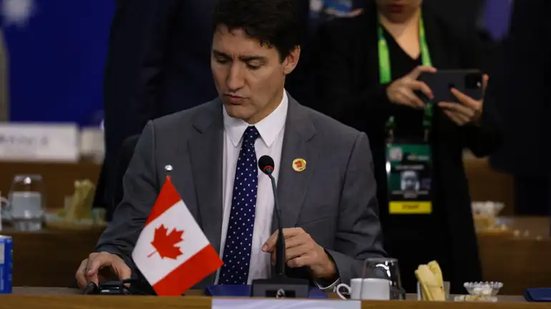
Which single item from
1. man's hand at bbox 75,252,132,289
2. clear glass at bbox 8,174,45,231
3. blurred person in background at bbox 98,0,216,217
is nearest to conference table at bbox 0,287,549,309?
man's hand at bbox 75,252,132,289

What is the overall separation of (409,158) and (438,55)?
0.37 meters

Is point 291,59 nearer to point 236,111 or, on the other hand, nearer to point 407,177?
point 236,111

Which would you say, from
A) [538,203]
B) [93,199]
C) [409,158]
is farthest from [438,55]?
[538,203]

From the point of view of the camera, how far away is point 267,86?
13.5 feet

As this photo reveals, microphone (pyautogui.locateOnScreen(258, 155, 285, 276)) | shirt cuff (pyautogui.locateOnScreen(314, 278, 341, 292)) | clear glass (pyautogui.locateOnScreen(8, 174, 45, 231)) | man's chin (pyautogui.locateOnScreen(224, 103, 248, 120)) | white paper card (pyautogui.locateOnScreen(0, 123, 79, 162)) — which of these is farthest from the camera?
white paper card (pyautogui.locateOnScreen(0, 123, 79, 162))

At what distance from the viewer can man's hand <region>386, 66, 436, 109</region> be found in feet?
16.4

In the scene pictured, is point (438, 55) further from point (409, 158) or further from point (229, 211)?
point (229, 211)

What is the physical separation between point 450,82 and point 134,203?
1.41 metres

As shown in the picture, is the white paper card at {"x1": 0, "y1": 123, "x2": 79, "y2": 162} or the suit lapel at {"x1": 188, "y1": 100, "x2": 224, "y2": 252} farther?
the white paper card at {"x1": 0, "y1": 123, "x2": 79, "y2": 162}

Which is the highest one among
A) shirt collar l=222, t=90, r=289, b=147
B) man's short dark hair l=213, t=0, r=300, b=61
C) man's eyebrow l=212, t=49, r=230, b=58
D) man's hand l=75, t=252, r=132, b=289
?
man's short dark hair l=213, t=0, r=300, b=61

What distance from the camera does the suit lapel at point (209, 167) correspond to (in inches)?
161

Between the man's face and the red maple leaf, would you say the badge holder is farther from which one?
the red maple leaf

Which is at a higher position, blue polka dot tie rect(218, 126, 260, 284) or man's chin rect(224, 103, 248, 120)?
man's chin rect(224, 103, 248, 120)

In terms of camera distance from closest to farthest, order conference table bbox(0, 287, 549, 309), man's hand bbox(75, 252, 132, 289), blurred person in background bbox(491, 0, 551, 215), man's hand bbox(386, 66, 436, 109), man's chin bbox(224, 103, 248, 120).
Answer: conference table bbox(0, 287, 549, 309), man's hand bbox(75, 252, 132, 289), man's chin bbox(224, 103, 248, 120), man's hand bbox(386, 66, 436, 109), blurred person in background bbox(491, 0, 551, 215)
